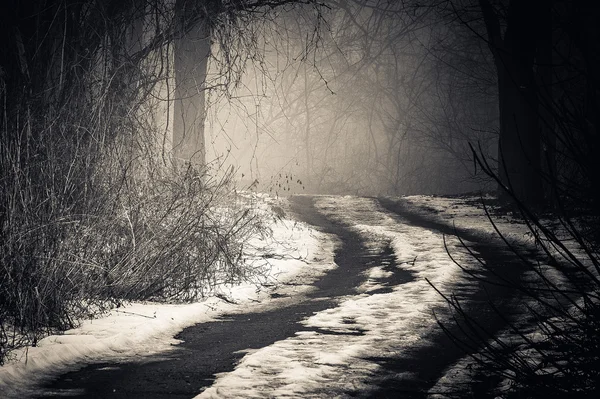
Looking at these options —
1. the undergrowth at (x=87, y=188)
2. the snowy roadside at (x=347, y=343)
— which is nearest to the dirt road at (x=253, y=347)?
the snowy roadside at (x=347, y=343)

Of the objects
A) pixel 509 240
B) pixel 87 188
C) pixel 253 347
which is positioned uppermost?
pixel 87 188

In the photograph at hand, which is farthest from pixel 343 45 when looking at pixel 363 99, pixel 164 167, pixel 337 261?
pixel 164 167

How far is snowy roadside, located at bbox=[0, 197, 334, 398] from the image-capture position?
4570mm

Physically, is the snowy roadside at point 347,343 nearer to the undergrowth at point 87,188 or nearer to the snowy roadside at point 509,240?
the snowy roadside at point 509,240

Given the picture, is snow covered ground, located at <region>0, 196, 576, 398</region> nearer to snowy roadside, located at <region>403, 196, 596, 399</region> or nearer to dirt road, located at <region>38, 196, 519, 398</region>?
dirt road, located at <region>38, 196, 519, 398</region>

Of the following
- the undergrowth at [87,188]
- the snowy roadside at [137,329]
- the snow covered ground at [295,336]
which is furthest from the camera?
the undergrowth at [87,188]

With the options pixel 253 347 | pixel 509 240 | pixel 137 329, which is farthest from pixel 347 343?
pixel 509 240

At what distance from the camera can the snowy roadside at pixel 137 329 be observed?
15.0 feet

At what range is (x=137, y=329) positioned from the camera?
5746 millimetres

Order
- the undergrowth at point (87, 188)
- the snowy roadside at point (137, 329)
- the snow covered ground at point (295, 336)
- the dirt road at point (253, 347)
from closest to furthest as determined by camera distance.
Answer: the dirt road at point (253, 347) < the snow covered ground at point (295, 336) < the snowy roadside at point (137, 329) < the undergrowth at point (87, 188)

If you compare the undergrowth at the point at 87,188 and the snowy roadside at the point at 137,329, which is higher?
the undergrowth at the point at 87,188

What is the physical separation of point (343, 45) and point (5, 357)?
85.3 ft

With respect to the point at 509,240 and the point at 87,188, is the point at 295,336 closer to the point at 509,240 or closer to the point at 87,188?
the point at 87,188

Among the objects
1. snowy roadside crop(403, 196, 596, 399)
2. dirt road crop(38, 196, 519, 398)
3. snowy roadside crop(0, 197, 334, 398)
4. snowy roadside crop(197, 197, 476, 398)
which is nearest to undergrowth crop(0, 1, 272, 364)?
snowy roadside crop(0, 197, 334, 398)
